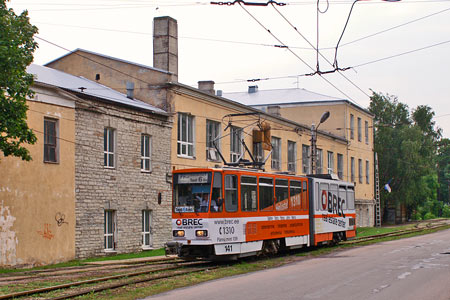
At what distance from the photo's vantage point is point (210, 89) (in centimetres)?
3488

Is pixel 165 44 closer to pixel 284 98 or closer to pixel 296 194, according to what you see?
pixel 296 194

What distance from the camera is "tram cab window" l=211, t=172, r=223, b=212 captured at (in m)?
18.5

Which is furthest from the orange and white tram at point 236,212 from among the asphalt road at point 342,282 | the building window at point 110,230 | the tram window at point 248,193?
the building window at point 110,230

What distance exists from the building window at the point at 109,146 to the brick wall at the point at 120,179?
0.19m

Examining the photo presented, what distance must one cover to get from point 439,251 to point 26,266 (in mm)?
14799

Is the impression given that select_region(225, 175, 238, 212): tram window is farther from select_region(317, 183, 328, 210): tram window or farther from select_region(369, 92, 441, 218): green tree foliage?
select_region(369, 92, 441, 218): green tree foliage

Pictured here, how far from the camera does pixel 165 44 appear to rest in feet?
102

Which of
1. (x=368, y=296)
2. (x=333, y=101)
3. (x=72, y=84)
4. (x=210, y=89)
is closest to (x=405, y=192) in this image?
(x=333, y=101)

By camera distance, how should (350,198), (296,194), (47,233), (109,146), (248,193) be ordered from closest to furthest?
1. (248,193)
2. (47,233)
3. (296,194)
4. (109,146)
5. (350,198)

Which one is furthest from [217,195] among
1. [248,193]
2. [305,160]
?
[305,160]

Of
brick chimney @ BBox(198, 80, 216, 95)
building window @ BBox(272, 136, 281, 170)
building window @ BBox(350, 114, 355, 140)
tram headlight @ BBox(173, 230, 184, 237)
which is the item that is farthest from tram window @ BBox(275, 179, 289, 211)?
building window @ BBox(350, 114, 355, 140)

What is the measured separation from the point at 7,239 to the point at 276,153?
892 inches

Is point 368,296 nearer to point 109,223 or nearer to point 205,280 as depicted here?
point 205,280

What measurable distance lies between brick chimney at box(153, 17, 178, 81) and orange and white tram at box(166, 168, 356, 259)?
10.2 m
